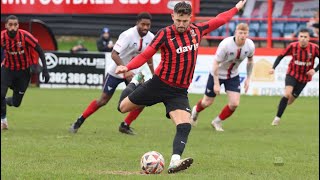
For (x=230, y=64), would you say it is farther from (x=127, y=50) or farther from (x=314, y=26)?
(x=314, y=26)

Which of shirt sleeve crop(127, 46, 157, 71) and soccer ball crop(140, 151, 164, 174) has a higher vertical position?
Answer: shirt sleeve crop(127, 46, 157, 71)

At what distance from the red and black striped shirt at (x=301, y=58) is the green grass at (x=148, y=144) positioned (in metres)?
1.04

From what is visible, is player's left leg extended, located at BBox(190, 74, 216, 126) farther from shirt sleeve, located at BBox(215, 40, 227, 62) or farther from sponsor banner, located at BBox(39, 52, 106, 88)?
sponsor banner, located at BBox(39, 52, 106, 88)

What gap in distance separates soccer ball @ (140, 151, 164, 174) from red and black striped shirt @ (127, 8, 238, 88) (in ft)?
3.62

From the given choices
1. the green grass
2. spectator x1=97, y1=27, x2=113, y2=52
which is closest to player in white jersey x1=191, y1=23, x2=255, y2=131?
the green grass

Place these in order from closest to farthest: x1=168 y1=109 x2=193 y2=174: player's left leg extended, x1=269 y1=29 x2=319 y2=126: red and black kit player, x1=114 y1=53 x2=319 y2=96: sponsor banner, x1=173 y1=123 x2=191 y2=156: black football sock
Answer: x1=168 y1=109 x2=193 y2=174: player's left leg extended → x1=173 y1=123 x2=191 y2=156: black football sock → x1=269 y1=29 x2=319 y2=126: red and black kit player → x1=114 y1=53 x2=319 y2=96: sponsor banner

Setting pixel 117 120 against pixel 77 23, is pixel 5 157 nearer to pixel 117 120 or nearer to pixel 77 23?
pixel 117 120

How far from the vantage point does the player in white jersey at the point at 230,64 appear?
15.4m

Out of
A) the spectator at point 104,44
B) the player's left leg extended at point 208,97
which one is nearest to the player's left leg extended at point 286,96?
the player's left leg extended at point 208,97

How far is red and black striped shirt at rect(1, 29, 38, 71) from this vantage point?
14398 millimetres

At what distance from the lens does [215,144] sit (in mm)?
13602

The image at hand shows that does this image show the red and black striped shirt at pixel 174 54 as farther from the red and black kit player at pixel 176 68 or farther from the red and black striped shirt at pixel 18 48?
the red and black striped shirt at pixel 18 48

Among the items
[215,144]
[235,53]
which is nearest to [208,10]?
[235,53]

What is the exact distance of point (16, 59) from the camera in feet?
48.2
